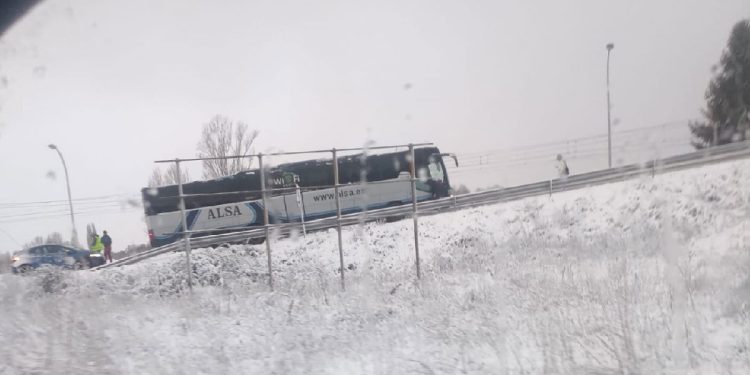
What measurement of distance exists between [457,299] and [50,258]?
595cm

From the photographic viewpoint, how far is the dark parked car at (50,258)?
709 centimetres

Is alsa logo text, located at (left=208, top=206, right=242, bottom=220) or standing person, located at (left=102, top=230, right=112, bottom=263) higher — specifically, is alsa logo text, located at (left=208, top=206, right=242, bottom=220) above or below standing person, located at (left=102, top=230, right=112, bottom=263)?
above

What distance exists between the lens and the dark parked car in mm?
7090

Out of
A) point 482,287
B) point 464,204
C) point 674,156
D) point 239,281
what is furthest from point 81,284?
point 674,156

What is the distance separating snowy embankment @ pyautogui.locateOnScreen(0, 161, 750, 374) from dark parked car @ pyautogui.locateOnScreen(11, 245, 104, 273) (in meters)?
0.22

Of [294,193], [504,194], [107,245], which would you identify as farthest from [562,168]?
[107,245]

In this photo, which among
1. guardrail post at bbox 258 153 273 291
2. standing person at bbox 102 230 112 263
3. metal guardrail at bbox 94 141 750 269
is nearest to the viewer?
standing person at bbox 102 230 112 263

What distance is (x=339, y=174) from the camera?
8922mm

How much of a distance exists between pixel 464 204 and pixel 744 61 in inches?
201

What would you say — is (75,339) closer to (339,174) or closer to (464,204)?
(339,174)

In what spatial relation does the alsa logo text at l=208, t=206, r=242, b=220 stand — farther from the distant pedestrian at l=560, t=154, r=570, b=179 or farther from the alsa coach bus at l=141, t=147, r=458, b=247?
the distant pedestrian at l=560, t=154, r=570, b=179

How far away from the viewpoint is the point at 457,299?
607cm

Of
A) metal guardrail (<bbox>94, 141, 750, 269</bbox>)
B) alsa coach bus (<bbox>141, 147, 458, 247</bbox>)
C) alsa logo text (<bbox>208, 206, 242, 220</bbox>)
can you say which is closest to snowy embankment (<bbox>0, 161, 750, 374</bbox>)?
metal guardrail (<bbox>94, 141, 750, 269</bbox>)

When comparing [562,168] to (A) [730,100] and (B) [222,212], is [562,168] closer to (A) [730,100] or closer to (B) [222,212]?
(A) [730,100]
